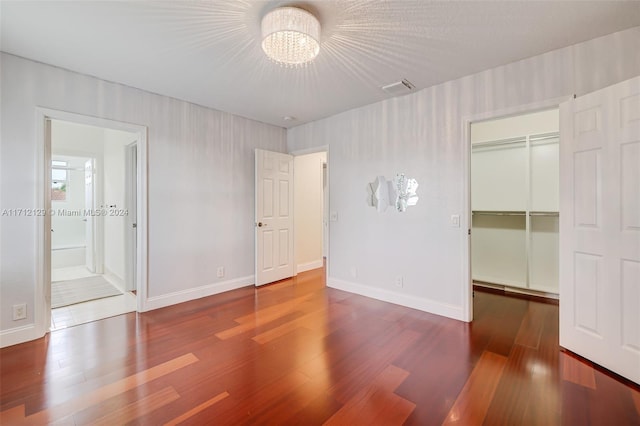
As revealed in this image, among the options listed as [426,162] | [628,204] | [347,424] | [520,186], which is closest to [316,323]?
[347,424]

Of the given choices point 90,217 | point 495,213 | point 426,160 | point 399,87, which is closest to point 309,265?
point 426,160

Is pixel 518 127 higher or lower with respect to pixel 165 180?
higher

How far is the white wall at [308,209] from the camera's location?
509cm

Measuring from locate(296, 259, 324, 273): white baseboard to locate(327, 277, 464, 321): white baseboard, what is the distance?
1.03 m

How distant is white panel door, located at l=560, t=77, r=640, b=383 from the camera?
187 centimetres

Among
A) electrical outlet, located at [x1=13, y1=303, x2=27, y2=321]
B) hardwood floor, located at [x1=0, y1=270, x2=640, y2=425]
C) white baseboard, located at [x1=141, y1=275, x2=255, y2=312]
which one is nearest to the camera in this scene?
hardwood floor, located at [x1=0, y1=270, x2=640, y2=425]

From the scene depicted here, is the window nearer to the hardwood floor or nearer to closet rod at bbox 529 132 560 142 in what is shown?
the hardwood floor

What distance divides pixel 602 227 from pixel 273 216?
12.2 ft

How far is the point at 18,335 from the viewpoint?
2422mm

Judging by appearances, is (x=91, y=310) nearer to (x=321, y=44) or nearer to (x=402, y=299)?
(x=402, y=299)

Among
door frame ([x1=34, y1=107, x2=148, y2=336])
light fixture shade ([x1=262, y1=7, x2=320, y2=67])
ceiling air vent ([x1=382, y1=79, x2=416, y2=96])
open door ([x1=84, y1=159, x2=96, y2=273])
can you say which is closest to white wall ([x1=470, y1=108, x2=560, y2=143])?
ceiling air vent ([x1=382, y1=79, x2=416, y2=96])

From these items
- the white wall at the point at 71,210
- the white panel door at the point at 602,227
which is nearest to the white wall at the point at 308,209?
the white panel door at the point at 602,227

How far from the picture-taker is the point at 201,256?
3703 mm

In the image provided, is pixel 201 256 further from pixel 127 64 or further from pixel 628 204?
pixel 628 204
